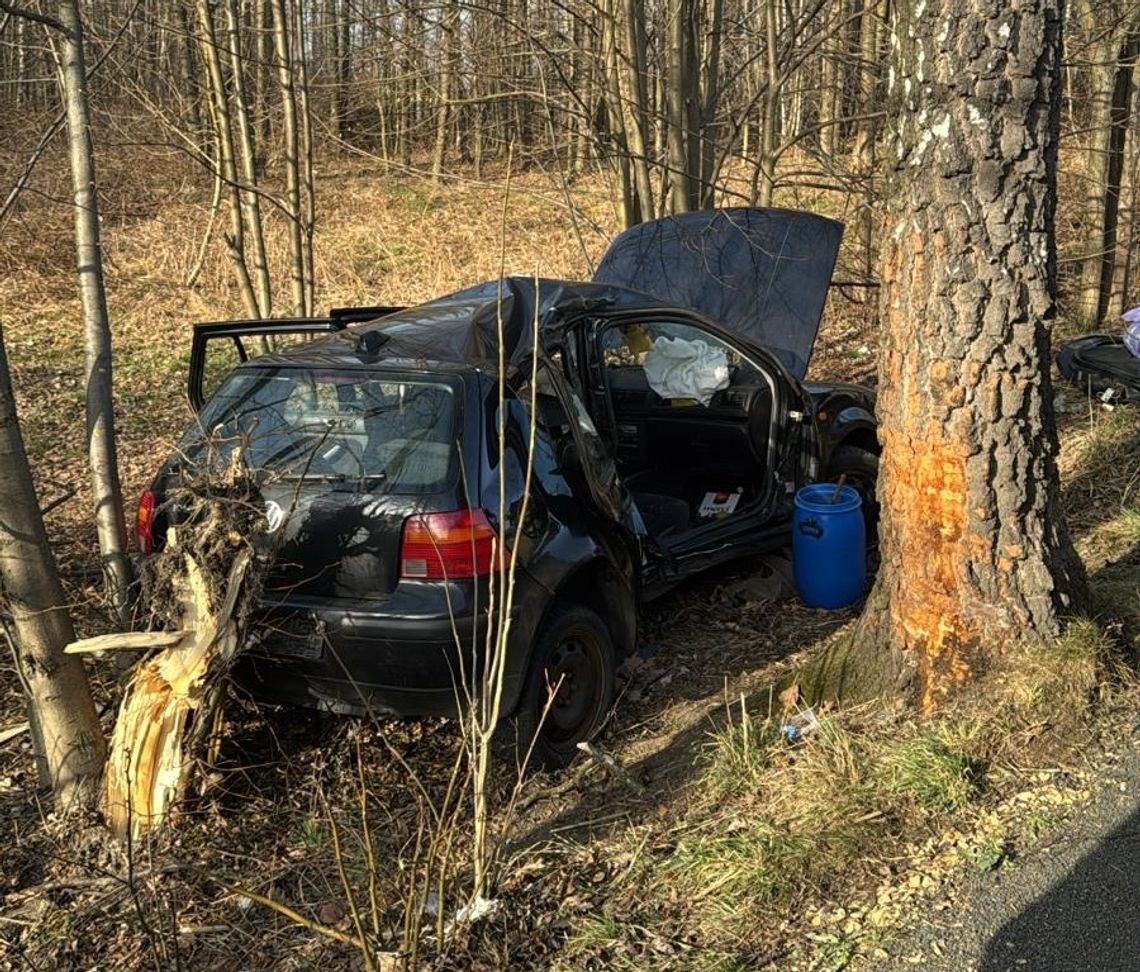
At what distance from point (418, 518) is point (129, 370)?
34.5ft

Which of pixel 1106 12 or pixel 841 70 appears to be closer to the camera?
pixel 1106 12

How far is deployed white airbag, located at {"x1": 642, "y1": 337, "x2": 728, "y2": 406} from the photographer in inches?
240

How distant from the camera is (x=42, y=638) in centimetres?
363

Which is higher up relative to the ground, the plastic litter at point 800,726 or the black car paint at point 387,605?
the black car paint at point 387,605

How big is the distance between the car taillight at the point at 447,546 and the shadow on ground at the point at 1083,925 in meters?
1.97

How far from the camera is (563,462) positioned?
4285mm

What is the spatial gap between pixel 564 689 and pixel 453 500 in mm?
1025

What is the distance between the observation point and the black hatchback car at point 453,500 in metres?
3.67

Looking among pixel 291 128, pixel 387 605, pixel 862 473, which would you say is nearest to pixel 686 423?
pixel 862 473

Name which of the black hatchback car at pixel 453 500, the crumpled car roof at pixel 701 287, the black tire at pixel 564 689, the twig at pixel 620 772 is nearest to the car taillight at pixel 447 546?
the black hatchback car at pixel 453 500

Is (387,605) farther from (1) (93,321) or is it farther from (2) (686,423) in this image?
(2) (686,423)

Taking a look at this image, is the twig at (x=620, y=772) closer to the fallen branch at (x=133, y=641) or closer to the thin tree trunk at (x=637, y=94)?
the fallen branch at (x=133, y=641)

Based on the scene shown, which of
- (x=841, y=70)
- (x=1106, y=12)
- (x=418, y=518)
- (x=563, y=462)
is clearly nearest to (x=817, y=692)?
(x=563, y=462)

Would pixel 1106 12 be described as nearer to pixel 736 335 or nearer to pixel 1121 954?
pixel 736 335
